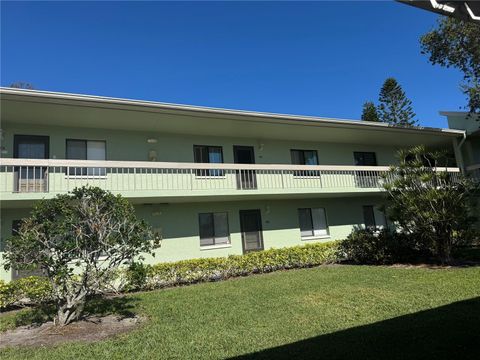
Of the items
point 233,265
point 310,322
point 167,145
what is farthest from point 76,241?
point 167,145

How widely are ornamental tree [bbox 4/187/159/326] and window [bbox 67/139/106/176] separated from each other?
551 centimetres

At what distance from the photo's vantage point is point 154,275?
12406 mm

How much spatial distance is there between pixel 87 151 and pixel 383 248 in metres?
12.3

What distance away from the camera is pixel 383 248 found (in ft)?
47.9

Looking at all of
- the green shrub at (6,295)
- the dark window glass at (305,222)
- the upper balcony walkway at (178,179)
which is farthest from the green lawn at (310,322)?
the dark window glass at (305,222)

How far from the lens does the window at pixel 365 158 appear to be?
813 inches

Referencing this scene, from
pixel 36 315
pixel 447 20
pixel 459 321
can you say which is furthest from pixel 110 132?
pixel 447 20

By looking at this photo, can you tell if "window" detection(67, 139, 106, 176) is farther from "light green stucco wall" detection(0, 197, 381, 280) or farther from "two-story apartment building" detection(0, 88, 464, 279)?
"light green stucco wall" detection(0, 197, 381, 280)

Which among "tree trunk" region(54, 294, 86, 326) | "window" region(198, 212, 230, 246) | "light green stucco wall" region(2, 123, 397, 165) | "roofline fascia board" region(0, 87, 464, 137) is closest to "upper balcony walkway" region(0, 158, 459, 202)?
"light green stucco wall" region(2, 123, 397, 165)

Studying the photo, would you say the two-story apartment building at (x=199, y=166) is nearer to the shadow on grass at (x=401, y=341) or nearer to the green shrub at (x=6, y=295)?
the green shrub at (x=6, y=295)

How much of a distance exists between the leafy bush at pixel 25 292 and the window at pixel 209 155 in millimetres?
7454

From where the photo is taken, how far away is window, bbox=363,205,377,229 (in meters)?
19.8

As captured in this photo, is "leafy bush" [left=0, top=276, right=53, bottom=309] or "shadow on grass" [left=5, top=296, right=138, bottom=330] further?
"leafy bush" [left=0, top=276, right=53, bottom=309]

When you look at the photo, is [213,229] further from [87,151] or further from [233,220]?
[87,151]
